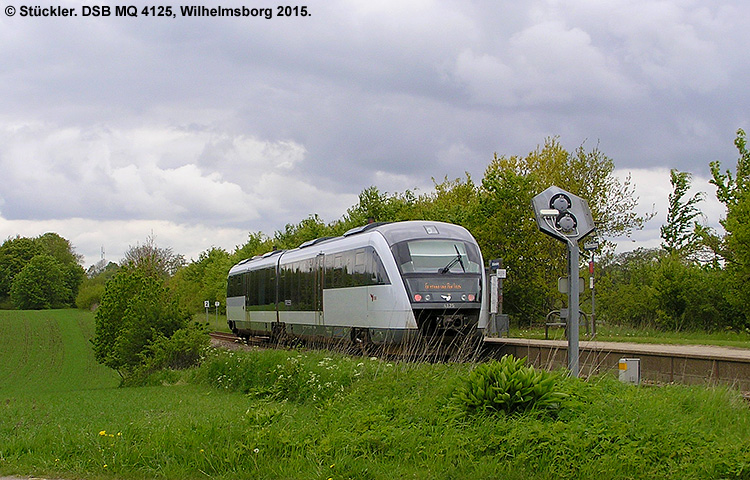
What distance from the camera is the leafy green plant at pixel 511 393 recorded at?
8.43 meters

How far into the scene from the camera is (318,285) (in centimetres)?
2423

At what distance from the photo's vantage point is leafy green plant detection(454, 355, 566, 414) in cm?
843

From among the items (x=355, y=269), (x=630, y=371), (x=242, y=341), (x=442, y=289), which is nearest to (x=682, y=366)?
(x=630, y=371)

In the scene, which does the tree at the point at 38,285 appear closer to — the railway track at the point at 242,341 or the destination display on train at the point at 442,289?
the railway track at the point at 242,341

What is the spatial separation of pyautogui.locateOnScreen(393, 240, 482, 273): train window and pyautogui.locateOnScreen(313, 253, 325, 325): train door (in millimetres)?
5118

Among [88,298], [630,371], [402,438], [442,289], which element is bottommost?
[88,298]

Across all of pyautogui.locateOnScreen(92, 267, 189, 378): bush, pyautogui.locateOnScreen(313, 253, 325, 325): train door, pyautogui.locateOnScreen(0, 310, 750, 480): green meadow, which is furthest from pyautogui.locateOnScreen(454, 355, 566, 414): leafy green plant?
pyautogui.locateOnScreen(313, 253, 325, 325): train door

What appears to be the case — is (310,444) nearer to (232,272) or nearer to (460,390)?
(460,390)

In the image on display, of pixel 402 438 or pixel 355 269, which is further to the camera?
pixel 355 269

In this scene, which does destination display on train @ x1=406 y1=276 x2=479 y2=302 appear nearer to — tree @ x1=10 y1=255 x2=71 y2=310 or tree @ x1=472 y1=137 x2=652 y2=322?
tree @ x1=472 y1=137 x2=652 y2=322

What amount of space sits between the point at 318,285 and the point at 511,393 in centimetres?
1603

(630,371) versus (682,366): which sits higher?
(630,371)

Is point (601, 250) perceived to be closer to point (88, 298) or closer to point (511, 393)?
point (511, 393)

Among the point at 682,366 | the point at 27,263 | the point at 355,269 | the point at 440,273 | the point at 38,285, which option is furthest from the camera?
the point at 27,263
